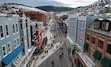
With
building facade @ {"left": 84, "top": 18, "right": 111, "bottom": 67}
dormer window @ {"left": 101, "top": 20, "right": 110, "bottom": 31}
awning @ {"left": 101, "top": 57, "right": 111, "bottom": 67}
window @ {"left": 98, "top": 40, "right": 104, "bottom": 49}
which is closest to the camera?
awning @ {"left": 101, "top": 57, "right": 111, "bottom": 67}

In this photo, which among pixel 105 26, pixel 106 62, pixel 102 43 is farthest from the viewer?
pixel 102 43

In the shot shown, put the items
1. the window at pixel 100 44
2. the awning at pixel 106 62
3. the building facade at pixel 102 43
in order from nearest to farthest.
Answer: the awning at pixel 106 62
the building facade at pixel 102 43
the window at pixel 100 44

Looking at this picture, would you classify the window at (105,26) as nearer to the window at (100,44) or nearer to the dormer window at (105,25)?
the dormer window at (105,25)

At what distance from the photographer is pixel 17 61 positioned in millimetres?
22828

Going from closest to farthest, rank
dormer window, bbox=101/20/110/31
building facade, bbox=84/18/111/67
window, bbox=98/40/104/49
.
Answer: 1. building facade, bbox=84/18/111/67
2. dormer window, bbox=101/20/110/31
3. window, bbox=98/40/104/49

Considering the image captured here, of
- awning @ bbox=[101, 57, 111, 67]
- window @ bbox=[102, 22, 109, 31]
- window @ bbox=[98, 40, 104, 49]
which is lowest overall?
awning @ bbox=[101, 57, 111, 67]

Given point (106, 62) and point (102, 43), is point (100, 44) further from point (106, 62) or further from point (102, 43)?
point (106, 62)

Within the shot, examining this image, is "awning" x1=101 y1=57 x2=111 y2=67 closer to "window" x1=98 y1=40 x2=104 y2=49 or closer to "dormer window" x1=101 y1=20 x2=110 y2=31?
"window" x1=98 y1=40 x2=104 y2=49

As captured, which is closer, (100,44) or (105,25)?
(105,25)

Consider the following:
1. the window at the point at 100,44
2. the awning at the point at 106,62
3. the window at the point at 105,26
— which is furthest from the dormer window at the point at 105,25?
the awning at the point at 106,62

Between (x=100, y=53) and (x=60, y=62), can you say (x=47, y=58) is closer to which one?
(x=60, y=62)

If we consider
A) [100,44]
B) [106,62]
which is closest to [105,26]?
[100,44]

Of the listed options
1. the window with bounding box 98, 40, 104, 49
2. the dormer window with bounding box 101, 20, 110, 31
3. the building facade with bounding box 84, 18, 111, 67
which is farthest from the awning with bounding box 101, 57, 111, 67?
the dormer window with bounding box 101, 20, 110, 31

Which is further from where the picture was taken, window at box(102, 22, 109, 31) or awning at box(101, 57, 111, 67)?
window at box(102, 22, 109, 31)
